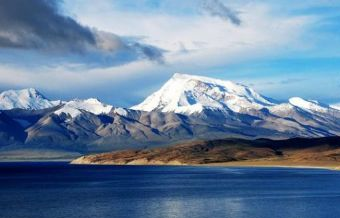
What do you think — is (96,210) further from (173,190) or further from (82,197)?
(173,190)

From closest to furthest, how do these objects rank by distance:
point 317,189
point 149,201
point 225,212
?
point 225,212 < point 149,201 < point 317,189

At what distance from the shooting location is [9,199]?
486 feet

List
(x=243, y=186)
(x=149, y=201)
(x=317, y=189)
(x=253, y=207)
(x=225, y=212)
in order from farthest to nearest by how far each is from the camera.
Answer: (x=243, y=186), (x=317, y=189), (x=149, y=201), (x=253, y=207), (x=225, y=212)

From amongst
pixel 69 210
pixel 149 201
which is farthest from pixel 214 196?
pixel 69 210

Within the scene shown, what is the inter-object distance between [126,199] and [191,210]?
96.5ft

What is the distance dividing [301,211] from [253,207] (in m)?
10.4

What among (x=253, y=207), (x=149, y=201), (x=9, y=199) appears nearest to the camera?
(x=253, y=207)

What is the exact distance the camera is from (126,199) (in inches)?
5733

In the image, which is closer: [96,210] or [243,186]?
[96,210]

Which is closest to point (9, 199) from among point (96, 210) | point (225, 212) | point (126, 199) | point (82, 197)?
point (82, 197)

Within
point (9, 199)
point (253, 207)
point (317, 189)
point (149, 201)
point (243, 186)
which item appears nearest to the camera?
point (253, 207)

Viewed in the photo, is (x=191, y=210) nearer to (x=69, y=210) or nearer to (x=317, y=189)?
(x=69, y=210)

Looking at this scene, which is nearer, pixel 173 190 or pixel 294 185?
pixel 173 190

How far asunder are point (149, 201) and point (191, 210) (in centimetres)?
2132
